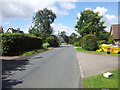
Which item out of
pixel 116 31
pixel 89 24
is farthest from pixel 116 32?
pixel 89 24

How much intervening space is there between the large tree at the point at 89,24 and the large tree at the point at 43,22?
47.1ft

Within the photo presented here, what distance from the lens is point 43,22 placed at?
5153cm

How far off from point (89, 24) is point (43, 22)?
20.5m

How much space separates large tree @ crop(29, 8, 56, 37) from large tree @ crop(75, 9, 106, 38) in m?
14.3

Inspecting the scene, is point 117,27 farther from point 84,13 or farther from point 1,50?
point 1,50

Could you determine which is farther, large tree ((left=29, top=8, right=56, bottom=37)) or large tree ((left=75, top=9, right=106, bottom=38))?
large tree ((left=29, top=8, right=56, bottom=37))

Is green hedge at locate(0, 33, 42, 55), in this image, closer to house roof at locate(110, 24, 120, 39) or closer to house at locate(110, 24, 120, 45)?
house at locate(110, 24, 120, 45)

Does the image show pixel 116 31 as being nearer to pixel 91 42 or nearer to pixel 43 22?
pixel 91 42

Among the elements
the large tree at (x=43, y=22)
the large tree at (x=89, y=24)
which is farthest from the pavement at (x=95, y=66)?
the large tree at (x=43, y=22)

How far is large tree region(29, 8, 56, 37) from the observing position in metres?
51.2

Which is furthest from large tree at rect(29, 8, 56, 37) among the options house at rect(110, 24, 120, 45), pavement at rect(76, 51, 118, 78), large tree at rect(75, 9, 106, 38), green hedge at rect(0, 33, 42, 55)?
pavement at rect(76, 51, 118, 78)

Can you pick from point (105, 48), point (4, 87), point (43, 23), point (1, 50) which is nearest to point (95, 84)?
point (4, 87)

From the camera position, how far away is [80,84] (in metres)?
5.79

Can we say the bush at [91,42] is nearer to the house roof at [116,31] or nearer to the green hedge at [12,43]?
the green hedge at [12,43]
